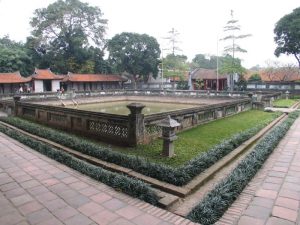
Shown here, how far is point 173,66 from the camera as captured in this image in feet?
153

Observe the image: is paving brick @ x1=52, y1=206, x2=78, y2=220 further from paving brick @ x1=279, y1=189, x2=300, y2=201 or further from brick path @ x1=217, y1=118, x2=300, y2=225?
paving brick @ x1=279, y1=189, x2=300, y2=201

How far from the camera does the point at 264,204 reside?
484cm

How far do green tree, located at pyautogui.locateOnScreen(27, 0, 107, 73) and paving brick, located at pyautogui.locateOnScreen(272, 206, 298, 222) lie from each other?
148ft

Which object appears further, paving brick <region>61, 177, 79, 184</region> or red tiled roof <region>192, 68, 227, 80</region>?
red tiled roof <region>192, 68, 227, 80</region>

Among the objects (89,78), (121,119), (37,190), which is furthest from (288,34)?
(37,190)

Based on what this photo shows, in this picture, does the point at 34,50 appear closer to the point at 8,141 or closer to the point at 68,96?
the point at 68,96

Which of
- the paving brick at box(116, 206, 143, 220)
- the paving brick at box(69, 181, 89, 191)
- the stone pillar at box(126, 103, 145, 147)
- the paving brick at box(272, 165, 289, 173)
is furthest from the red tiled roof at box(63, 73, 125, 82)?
the paving brick at box(116, 206, 143, 220)

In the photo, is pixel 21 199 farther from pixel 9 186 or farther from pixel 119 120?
pixel 119 120

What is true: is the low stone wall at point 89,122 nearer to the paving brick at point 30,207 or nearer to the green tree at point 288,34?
the paving brick at point 30,207

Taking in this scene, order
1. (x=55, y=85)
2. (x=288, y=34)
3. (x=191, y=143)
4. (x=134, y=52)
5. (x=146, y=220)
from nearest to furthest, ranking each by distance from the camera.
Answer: (x=146, y=220) → (x=191, y=143) → (x=288, y=34) → (x=55, y=85) → (x=134, y=52)

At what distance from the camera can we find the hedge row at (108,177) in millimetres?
5088

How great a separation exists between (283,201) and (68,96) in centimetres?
2852

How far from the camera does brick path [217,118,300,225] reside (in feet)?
14.2

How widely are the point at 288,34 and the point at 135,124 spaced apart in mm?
38172
